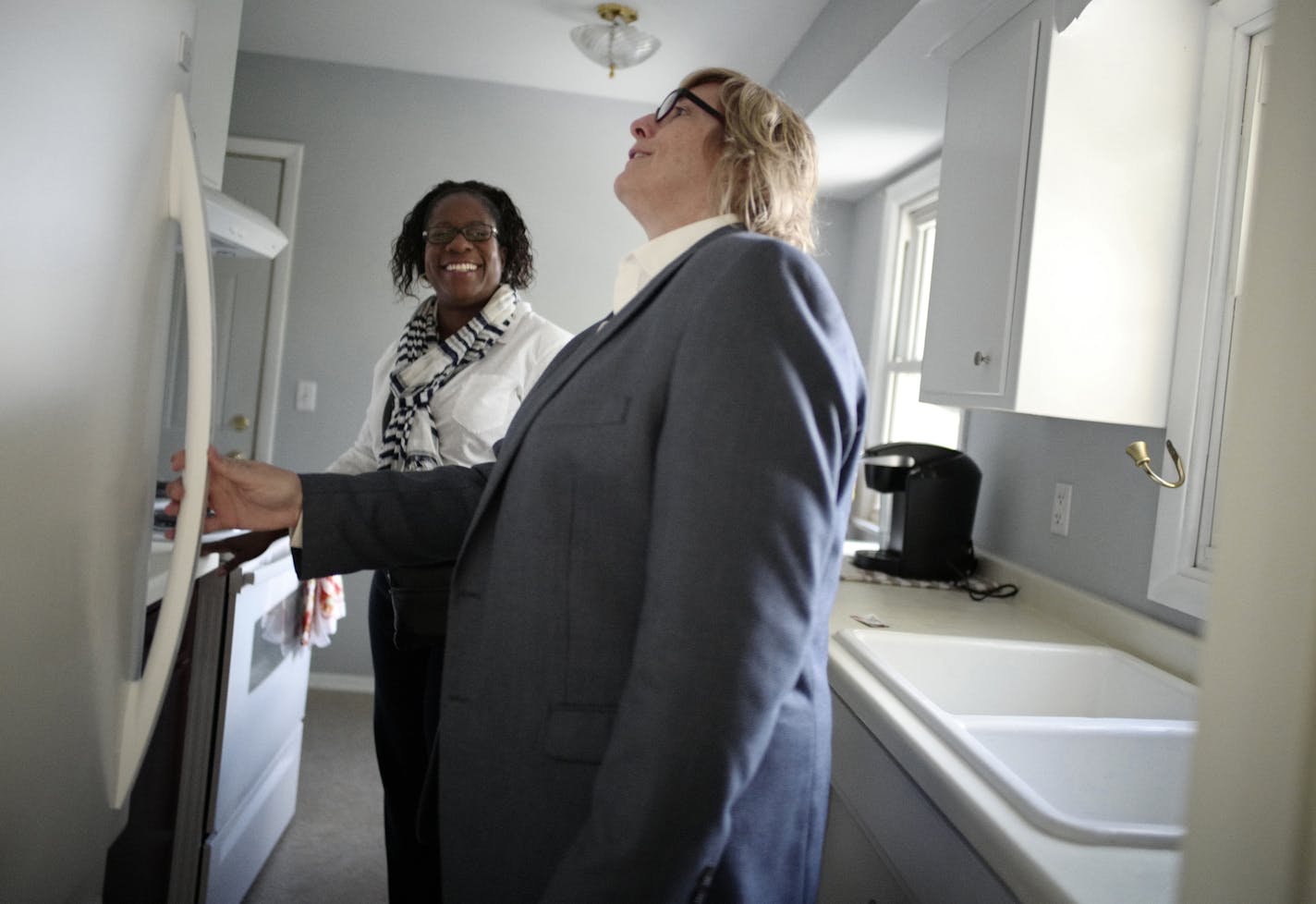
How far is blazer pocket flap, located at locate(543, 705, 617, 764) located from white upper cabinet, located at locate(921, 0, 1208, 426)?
108 centimetres

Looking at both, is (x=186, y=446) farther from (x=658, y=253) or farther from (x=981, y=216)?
(x=981, y=216)

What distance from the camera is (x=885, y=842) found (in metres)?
1.18

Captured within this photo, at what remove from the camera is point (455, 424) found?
1.88m

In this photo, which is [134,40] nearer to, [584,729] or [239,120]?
[584,729]

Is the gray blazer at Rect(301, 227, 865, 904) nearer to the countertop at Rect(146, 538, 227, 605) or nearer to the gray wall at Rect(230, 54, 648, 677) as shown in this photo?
the countertop at Rect(146, 538, 227, 605)

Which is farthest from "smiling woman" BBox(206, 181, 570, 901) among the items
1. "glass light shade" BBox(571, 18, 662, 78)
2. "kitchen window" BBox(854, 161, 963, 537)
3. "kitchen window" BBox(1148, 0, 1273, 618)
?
"kitchen window" BBox(854, 161, 963, 537)

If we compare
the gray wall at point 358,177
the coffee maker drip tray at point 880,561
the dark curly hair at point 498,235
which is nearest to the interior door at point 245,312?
the gray wall at point 358,177

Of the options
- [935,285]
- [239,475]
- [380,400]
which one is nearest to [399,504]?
[239,475]

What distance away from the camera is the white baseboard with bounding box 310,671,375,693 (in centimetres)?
368

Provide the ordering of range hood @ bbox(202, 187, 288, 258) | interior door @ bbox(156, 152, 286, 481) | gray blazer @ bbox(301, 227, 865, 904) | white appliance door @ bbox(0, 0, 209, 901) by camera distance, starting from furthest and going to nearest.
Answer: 1. interior door @ bbox(156, 152, 286, 481)
2. range hood @ bbox(202, 187, 288, 258)
3. gray blazer @ bbox(301, 227, 865, 904)
4. white appliance door @ bbox(0, 0, 209, 901)

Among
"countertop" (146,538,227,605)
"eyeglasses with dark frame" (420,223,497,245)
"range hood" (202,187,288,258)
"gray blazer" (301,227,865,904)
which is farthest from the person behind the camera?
"eyeglasses with dark frame" (420,223,497,245)

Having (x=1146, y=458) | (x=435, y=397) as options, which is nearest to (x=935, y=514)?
(x=1146, y=458)

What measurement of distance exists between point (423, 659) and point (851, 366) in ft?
4.06

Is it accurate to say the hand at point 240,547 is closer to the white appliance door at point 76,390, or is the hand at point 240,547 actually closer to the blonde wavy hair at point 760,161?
the white appliance door at point 76,390
